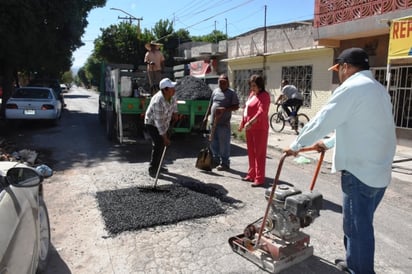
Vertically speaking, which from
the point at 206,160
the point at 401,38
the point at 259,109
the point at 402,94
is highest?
the point at 401,38

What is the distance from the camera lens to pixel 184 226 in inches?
173

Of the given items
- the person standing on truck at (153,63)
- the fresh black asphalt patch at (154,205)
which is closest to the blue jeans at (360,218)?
the fresh black asphalt patch at (154,205)

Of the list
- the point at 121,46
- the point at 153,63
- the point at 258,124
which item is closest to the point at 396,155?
the point at 258,124

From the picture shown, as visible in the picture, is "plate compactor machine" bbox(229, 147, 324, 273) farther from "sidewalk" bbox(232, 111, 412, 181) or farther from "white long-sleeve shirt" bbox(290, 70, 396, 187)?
"sidewalk" bbox(232, 111, 412, 181)

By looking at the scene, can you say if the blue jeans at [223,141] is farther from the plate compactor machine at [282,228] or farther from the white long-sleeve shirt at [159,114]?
the plate compactor machine at [282,228]

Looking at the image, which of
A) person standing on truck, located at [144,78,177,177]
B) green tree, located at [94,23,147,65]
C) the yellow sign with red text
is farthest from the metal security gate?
green tree, located at [94,23,147,65]

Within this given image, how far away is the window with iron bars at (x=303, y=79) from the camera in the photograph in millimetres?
14298

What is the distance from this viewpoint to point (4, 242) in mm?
1990

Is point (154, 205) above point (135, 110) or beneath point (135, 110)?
beneath

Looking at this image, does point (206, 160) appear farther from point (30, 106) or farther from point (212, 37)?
point (212, 37)

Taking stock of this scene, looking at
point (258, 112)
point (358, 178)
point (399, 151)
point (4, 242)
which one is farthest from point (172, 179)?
point (399, 151)

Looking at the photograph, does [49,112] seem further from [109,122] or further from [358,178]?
[358,178]

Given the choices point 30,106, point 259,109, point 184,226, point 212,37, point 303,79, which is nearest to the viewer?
point 184,226

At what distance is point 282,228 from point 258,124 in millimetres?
2855
